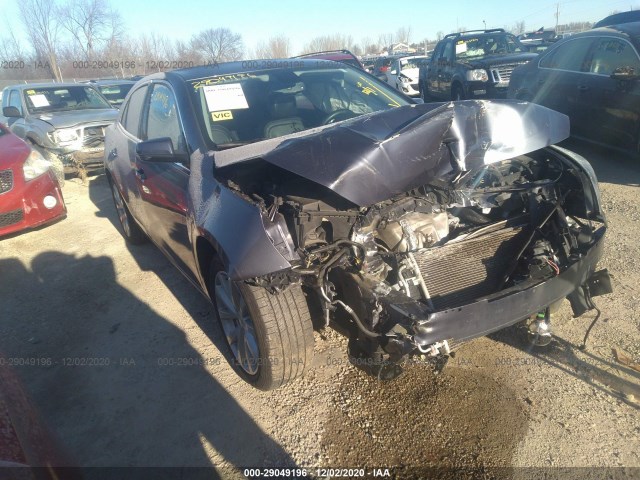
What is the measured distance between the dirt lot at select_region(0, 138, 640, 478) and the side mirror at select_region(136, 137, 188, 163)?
129cm

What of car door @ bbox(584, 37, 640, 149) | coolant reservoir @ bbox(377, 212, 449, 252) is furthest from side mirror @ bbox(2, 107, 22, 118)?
car door @ bbox(584, 37, 640, 149)

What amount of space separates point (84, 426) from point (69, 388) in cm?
43

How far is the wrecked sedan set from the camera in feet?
7.06

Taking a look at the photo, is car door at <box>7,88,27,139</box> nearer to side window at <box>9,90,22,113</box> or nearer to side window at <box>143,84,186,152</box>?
side window at <box>9,90,22,113</box>

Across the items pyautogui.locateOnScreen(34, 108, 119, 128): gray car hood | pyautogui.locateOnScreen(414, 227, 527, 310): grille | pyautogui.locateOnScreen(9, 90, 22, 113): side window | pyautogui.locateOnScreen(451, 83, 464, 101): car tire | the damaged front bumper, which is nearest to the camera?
the damaged front bumper

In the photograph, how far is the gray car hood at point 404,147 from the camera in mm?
2127

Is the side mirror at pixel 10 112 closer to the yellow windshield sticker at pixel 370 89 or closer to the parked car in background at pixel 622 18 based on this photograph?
the yellow windshield sticker at pixel 370 89

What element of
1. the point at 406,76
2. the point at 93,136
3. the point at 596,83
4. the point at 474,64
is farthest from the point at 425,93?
the point at 93,136

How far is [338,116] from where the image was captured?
3.29 metres

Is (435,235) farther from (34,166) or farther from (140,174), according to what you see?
(34,166)

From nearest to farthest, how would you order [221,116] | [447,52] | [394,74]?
[221,116] → [447,52] → [394,74]

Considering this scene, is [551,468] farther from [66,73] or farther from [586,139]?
[66,73]

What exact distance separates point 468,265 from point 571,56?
5.60 metres

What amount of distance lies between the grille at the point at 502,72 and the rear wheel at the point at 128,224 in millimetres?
7734
